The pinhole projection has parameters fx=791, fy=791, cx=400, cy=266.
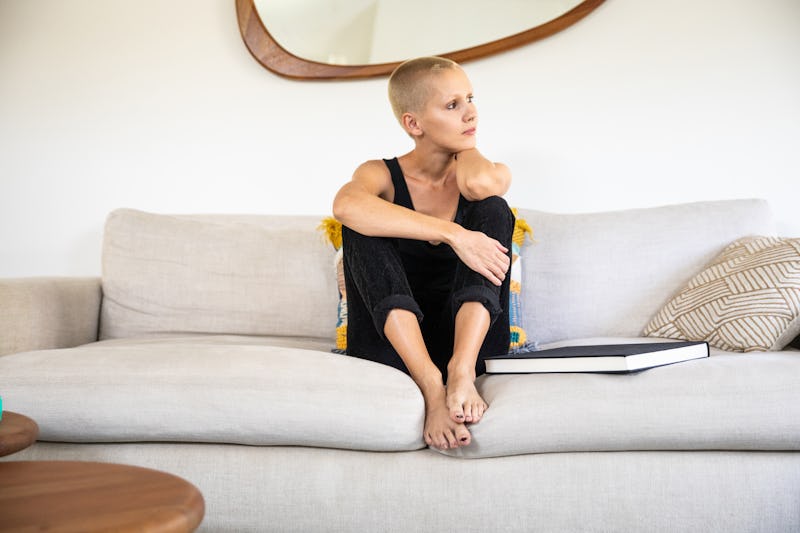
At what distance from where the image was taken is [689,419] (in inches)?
54.2

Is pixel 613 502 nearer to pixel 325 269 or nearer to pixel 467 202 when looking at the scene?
pixel 467 202

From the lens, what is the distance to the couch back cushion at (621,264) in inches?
84.6

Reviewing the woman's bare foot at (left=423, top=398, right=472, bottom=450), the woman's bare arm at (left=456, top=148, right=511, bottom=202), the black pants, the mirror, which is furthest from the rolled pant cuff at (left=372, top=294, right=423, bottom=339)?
the mirror

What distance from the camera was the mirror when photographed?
2.73 m

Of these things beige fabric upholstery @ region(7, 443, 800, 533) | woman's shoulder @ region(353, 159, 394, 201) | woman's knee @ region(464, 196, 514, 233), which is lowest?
beige fabric upholstery @ region(7, 443, 800, 533)

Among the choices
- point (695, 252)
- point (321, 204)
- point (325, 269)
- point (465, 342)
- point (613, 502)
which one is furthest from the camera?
point (321, 204)

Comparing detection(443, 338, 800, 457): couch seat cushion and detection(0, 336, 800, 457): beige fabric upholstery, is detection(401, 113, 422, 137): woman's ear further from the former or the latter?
detection(443, 338, 800, 457): couch seat cushion

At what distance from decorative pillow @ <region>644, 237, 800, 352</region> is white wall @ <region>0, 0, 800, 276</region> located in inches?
24.6

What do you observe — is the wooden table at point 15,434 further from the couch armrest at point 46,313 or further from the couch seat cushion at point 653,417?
the couch armrest at point 46,313

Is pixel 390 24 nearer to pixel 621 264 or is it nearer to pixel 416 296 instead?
pixel 621 264

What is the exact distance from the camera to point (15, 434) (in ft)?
3.56

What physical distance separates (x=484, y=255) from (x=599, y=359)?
296 millimetres

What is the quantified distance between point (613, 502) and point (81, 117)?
2.54 m

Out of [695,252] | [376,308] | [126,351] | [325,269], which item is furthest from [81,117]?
[695,252]
